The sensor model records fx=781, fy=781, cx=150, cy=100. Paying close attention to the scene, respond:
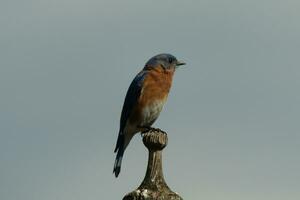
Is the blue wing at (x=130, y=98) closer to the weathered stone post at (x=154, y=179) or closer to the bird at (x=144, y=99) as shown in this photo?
the bird at (x=144, y=99)

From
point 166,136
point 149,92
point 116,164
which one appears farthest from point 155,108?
point 166,136

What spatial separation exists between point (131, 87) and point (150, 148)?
7480 millimetres

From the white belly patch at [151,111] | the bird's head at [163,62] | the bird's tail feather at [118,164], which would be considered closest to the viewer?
the bird's tail feather at [118,164]

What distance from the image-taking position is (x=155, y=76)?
14.0 metres

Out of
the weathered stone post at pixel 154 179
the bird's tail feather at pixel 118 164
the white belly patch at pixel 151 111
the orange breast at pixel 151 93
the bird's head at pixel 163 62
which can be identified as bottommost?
the weathered stone post at pixel 154 179

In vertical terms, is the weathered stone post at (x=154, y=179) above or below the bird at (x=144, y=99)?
below

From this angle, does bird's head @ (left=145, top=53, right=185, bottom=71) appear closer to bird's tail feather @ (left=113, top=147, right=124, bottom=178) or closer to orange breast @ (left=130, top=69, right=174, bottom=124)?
orange breast @ (left=130, top=69, right=174, bottom=124)

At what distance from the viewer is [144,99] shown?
13.8 metres

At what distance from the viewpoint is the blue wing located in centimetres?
1392

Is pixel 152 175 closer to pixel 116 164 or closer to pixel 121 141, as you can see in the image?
pixel 116 164

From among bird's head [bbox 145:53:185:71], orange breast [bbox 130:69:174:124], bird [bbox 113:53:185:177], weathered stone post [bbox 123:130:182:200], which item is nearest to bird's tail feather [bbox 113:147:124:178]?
bird [bbox 113:53:185:177]

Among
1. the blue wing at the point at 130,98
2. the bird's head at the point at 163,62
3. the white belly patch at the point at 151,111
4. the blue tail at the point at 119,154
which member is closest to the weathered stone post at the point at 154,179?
the blue tail at the point at 119,154

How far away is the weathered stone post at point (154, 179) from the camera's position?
20.2ft

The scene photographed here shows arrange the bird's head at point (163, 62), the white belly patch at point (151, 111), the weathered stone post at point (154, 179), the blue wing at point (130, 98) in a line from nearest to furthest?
1. the weathered stone post at point (154, 179)
2. the white belly patch at point (151, 111)
3. the blue wing at point (130, 98)
4. the bird's head at point (163, 62)
